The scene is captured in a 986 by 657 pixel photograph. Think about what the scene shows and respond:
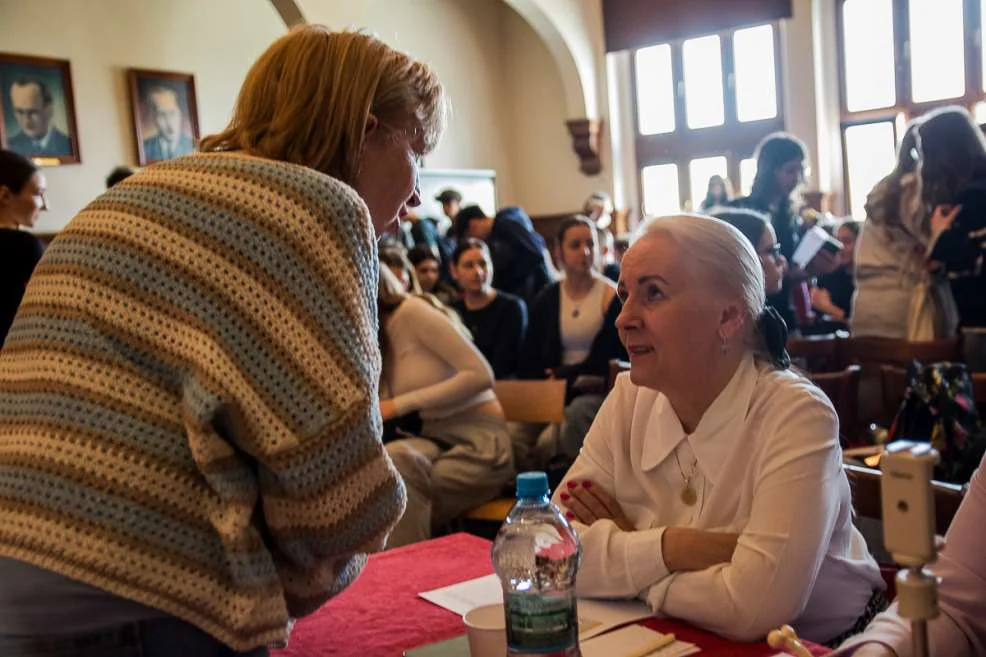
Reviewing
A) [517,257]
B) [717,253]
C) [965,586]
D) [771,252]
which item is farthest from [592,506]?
[517,257]

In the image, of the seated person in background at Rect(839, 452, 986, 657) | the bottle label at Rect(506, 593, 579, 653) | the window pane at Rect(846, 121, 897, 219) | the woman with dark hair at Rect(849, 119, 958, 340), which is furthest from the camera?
the window pane at Rect(846, 121, 897, 219)

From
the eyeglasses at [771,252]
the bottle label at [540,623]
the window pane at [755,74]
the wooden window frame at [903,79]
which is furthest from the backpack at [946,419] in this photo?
the window pane at [755,74]

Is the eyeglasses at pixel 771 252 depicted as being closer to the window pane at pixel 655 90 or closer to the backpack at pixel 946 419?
the backpack at pixel 946 419

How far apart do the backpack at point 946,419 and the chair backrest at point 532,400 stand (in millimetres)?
1227

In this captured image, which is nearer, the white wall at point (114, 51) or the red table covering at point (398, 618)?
the red table covering at point (398, 618)

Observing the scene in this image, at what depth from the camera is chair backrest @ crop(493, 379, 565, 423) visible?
143 inches

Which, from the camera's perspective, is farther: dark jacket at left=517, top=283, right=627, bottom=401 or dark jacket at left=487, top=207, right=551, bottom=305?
dark jacket at left=487, top=207, right=551, bottom=305

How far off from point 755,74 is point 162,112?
5960 millimetres

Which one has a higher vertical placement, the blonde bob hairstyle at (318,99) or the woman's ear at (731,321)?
the blonde bob hairstyle at (318,99)

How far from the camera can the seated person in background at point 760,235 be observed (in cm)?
292

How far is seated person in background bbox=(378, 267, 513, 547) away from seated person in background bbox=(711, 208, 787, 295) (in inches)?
40.7

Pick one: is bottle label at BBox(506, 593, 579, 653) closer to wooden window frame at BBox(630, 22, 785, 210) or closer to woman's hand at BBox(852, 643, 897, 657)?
woman's hand at BBox(852, 643, 897, 657)

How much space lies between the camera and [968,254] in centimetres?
406

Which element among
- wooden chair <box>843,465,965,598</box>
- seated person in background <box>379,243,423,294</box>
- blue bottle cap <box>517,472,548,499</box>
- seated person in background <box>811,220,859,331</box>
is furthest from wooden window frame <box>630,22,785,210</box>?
blue bottle cap <box>517,472,548,499</box>
